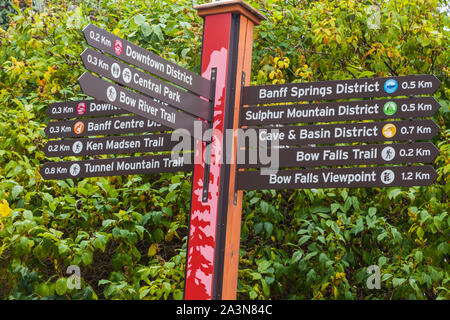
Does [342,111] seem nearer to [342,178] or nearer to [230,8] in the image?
[342,178]

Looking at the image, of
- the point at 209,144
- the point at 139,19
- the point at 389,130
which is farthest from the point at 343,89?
the point at 139,19

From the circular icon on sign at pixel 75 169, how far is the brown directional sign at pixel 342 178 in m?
1.10

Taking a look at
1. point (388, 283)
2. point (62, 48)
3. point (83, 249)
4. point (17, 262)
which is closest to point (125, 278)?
point (83, 249)

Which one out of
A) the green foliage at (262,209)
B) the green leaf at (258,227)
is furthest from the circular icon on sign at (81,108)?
the green leaf at (258,227)

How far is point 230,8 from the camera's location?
4254 millimetres

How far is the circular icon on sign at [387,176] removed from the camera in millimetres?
3789

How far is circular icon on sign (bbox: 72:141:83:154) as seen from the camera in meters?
4.44

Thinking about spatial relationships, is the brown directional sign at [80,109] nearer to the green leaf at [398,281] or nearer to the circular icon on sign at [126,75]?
the circular icon on sign at [126,75]

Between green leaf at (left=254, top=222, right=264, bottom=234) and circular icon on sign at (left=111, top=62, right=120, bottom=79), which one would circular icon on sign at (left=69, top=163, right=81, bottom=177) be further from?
green leaf at (left=254, top=222, right=264, bottom=234)

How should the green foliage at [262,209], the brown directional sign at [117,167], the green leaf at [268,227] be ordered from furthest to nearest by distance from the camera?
the green leaf at [268,227] → the green foliage at [262,209] → the brown directional sign at [117,167]

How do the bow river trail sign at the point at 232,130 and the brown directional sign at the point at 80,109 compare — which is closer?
the bow river trail sign at the point at 232,130

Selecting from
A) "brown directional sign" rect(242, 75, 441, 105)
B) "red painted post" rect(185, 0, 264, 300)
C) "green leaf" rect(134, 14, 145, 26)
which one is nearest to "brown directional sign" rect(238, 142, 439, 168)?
"red painted post" rect(185, 0, 264, 300)

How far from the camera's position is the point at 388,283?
492 centimetres

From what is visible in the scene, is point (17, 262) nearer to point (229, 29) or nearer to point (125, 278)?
point (125, 278)
